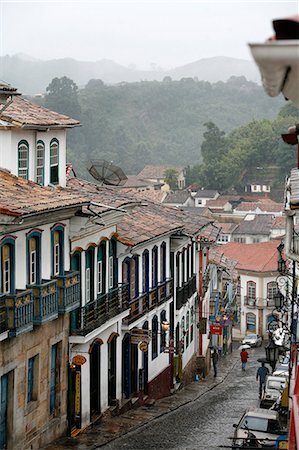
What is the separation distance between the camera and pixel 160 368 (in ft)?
119

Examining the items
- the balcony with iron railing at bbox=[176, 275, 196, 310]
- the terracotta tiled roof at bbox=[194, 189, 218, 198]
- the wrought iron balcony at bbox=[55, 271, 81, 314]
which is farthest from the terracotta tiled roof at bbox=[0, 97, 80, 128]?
the terracotta tiled roof at bbox=[194, 189, 218, 198]

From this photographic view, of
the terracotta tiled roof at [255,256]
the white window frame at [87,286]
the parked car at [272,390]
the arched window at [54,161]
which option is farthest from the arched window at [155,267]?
the terracotta tiled roof at [255,256]

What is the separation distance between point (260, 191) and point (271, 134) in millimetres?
16867

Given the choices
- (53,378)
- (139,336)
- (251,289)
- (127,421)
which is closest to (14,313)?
(53,378)

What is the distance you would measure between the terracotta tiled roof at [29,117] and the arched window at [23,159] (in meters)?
0.65

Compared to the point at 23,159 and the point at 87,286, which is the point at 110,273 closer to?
the point at 87,286

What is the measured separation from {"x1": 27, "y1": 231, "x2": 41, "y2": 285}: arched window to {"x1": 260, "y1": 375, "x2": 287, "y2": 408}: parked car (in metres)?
12.7

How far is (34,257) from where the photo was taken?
74.8 ft

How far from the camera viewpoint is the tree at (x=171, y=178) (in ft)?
574

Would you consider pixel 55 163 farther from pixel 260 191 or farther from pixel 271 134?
pixel 271 134

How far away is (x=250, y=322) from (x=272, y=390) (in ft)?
146

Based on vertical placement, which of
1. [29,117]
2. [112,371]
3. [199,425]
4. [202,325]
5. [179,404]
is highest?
[29,117]

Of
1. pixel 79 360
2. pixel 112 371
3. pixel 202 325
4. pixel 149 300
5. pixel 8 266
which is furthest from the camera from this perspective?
pixel 202 325

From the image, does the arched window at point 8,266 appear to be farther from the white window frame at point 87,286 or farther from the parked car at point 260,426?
the parked car at point 260,426
